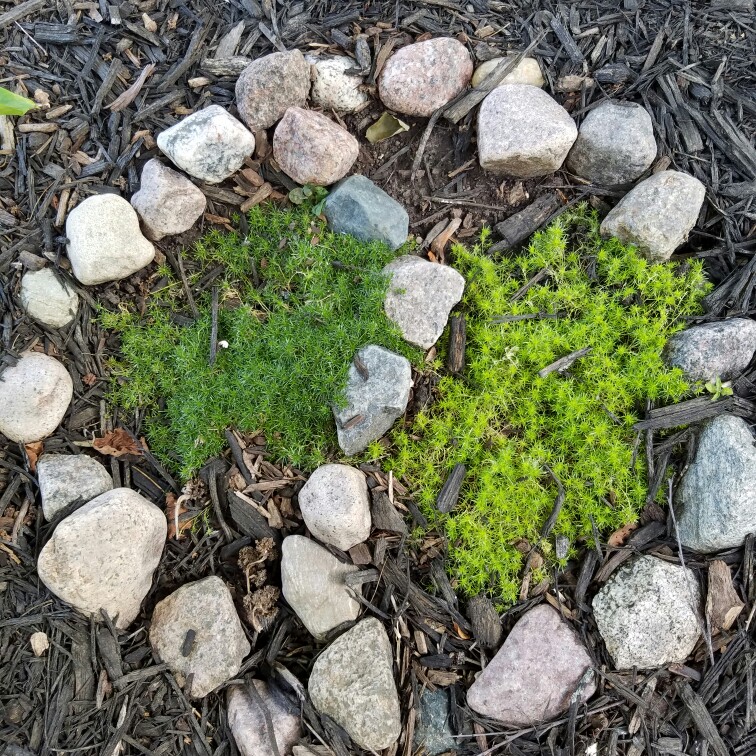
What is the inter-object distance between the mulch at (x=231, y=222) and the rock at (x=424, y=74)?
162 mm

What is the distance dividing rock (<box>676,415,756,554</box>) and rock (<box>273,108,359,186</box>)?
3.31 metres

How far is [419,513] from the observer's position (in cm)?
410

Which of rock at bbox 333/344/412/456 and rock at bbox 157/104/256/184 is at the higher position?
rock at bbox 157/104/256/184

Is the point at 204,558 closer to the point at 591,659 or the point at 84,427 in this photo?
the point at 84,427

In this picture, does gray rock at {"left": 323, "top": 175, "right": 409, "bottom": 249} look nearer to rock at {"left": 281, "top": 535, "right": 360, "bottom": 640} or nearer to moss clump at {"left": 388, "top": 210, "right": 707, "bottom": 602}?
moss clump at {"left": 388, "top": 210, "right": 707, "bottom": 602}

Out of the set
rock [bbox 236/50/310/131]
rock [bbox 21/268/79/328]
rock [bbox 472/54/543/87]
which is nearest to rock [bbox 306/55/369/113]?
rock [bbox 236/50/310/131]

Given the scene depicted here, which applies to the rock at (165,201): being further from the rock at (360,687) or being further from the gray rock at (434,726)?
the gray rock at (434,726)

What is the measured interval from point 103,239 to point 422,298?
2.32 metres

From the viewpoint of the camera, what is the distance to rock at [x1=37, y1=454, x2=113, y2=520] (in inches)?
152

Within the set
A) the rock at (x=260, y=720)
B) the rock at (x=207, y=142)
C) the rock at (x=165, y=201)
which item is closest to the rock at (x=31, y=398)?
the rock at (x=165, y=201)

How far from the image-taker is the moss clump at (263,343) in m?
4.15

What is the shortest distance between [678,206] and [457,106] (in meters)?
1.84

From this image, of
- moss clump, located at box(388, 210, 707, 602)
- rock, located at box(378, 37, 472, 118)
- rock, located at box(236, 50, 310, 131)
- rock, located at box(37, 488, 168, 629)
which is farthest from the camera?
rock, located at box(378, 37, 472, 118)

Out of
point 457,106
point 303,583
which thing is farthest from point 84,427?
point 457,106
